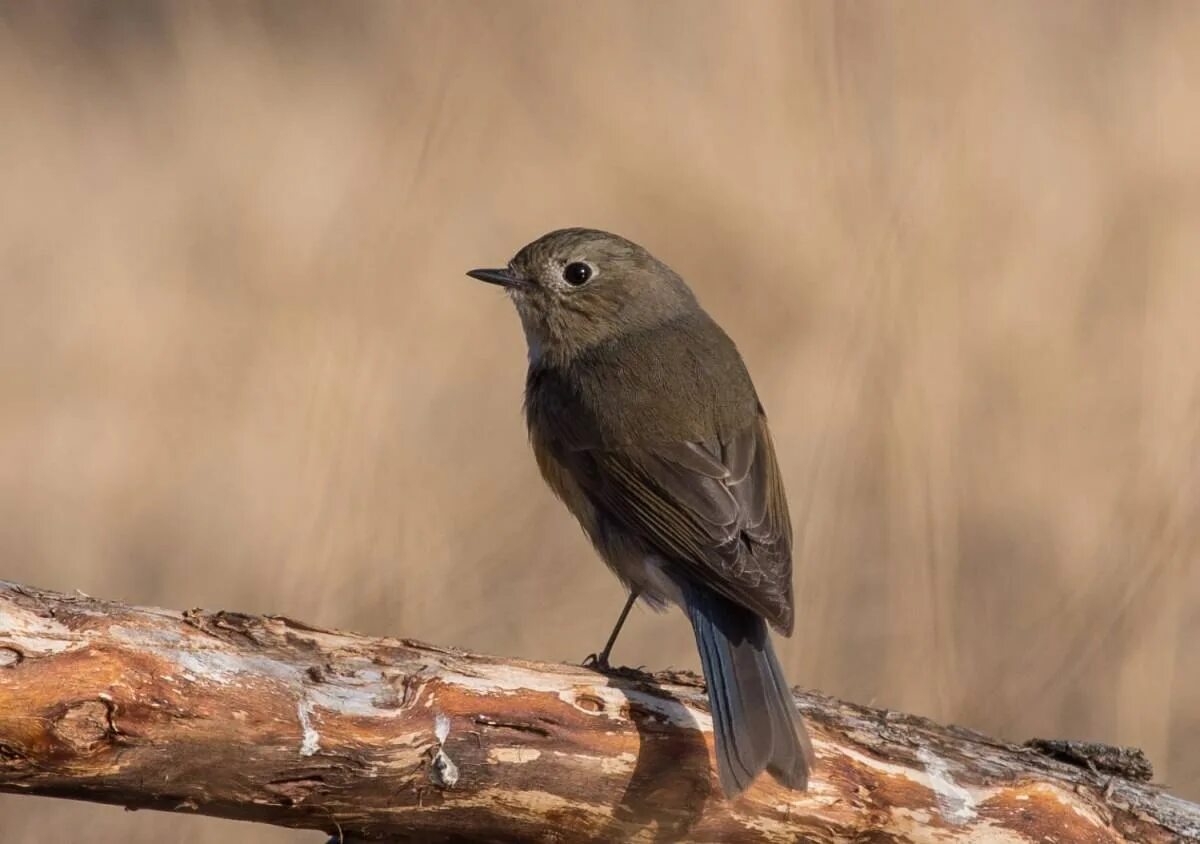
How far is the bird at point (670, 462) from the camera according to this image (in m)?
3.62

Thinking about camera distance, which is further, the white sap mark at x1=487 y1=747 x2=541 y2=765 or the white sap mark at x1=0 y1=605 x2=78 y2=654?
the white sap mark at x1=487 y1=747 x2=541 y2=765

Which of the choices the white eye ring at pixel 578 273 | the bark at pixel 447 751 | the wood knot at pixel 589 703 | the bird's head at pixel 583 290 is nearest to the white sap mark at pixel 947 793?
the bark at pixel 447 751

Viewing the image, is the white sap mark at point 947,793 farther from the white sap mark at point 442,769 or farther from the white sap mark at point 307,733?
the white sap mark at point 307,733

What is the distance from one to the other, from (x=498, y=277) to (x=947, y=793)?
221 centimetres

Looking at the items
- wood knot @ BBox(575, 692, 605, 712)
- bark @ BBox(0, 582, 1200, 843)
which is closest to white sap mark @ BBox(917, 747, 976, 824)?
bark @ BBox(0, 582, 1200, 843)

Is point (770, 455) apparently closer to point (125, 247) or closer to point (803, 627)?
point (803, 627)

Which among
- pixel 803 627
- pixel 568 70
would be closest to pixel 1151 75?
pixel 568 70

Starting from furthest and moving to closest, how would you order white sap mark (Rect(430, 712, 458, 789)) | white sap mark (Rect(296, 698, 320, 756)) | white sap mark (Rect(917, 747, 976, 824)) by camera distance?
white sap mark (Rect(917, 747, 976, 824)) → white sap mark (Rect(430, 712, 458, 789)) → white sap mark (Rect(296, 698, 320, 756))

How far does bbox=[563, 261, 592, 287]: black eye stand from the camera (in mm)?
5152

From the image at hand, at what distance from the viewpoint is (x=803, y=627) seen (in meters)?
5.33

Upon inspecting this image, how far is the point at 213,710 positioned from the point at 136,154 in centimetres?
607

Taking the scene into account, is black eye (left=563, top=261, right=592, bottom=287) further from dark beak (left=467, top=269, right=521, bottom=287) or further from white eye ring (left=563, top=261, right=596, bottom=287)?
dark beak (left=467, top=269, right=521, bottom=287)

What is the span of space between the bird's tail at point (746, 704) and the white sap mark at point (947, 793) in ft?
0.89

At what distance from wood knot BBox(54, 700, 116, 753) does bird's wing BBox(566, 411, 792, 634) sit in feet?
4.67
